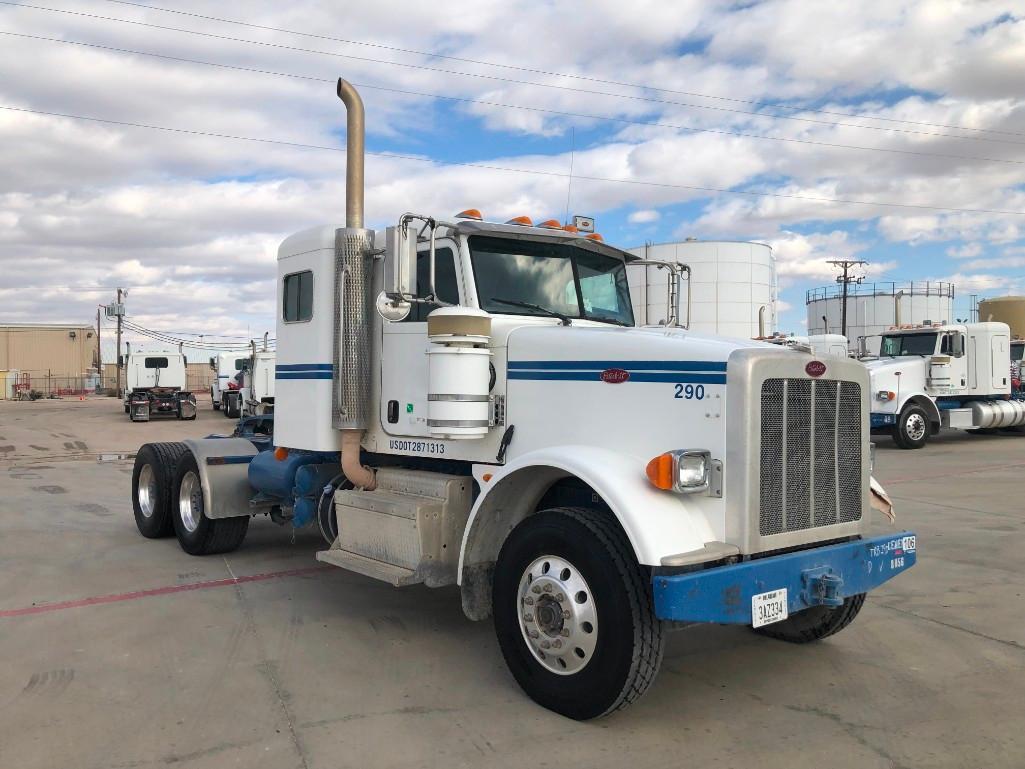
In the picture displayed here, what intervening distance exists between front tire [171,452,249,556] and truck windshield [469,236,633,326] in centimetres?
388

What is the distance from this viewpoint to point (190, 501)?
8188mm

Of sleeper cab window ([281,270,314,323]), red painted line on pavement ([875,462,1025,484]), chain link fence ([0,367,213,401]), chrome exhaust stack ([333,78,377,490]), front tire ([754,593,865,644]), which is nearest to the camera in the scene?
front tire ([754,593,865,644])

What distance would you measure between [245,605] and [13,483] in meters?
9.39

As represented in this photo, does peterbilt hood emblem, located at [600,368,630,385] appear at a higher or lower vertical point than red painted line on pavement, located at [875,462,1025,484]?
higher

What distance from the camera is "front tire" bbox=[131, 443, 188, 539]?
8406mm

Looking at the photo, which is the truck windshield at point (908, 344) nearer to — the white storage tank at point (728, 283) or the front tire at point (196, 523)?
the white storage tank at point (728, 283)

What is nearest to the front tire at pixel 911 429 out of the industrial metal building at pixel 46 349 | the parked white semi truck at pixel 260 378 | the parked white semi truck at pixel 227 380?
the parked white semi truck at pixel 260 378

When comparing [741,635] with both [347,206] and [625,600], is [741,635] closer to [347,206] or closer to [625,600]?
[625,600]

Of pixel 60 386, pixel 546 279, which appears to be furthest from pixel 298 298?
pixel 60 386

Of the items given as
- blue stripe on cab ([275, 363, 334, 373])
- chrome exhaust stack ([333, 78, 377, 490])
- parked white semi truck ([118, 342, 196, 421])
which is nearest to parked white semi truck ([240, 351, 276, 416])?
parked white semi truck ([118, 342, 196, 421])

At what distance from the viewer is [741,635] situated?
550 centimetres

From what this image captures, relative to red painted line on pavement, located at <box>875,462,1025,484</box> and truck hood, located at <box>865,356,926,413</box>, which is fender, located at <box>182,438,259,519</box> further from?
truck hood, located at <box>865,356,926,413</box>

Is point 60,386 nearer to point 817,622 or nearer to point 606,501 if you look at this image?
point 817,622

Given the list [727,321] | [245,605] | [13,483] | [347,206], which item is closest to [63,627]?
[245,605]
